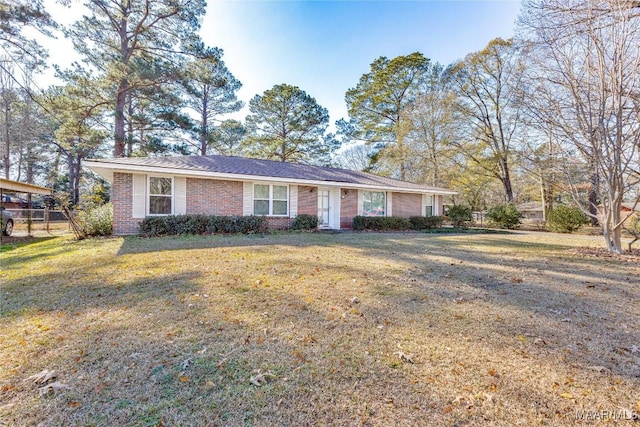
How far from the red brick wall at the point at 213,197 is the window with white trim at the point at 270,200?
2.58ft

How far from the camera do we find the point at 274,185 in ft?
44.4

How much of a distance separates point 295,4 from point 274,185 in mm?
7460

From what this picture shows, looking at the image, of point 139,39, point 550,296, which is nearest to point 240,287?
point 550,296

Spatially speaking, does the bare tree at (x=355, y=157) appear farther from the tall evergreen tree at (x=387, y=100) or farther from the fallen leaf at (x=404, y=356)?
the fallen leaf at (x=404, y=356)

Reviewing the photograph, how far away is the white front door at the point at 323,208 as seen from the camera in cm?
1508

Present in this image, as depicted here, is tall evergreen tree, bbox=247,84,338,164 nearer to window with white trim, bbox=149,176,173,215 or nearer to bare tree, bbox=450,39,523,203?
bare tree, bbox=450,39,523,203

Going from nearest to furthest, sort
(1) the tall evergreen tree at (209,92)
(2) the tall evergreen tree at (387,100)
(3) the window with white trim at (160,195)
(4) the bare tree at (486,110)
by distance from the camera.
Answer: (3) the window with white trim at (160,195) → (1) the tall evergreen tree at (209,92) → (4) the bare tree at (486,110) → (2) the tall evergreen tree at (387,100)

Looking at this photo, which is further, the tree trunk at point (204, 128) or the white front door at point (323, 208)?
the tree trunk at point (204, 128)

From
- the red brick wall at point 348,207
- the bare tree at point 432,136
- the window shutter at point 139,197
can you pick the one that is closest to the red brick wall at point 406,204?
the red brick wall at point 348,207

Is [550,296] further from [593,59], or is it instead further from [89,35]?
[89,35]

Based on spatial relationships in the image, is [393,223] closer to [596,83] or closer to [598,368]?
[596,83]

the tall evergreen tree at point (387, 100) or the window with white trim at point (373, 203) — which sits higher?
A: the tall evergreen tree at point (387, 100)

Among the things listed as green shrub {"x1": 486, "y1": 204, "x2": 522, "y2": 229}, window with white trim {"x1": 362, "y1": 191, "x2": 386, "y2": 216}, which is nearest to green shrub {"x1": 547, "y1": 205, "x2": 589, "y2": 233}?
green shrub {"x1": 486, "y1": 204, "x2": 522, "y2": 229}

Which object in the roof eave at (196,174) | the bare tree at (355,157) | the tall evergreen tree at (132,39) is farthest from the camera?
the bare tree at (355,157)
